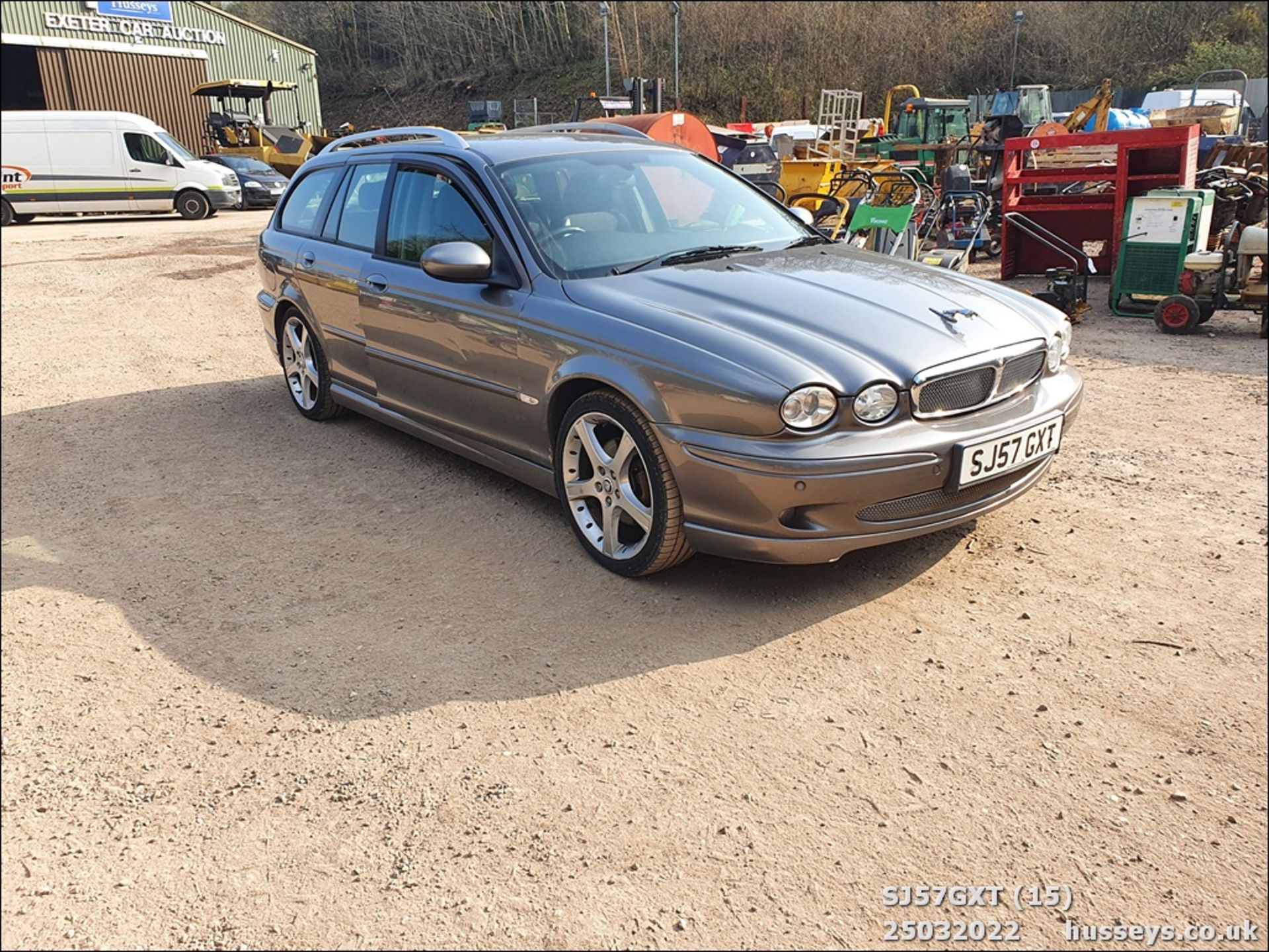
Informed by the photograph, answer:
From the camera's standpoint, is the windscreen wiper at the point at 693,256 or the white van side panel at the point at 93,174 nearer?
the windscreen wiper at the point at 693,256

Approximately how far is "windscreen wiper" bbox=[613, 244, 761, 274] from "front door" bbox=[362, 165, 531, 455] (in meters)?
0.49

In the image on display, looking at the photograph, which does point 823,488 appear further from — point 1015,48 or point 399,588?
point 1015,48

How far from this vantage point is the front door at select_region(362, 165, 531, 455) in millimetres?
4312

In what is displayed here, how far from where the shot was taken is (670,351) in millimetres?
3551

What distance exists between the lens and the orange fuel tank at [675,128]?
14.5 m

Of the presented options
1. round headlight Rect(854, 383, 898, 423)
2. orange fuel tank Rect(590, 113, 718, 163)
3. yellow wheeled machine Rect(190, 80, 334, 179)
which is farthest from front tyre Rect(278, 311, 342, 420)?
yellow wheeled machine Rect(190, 80, 334, 179)

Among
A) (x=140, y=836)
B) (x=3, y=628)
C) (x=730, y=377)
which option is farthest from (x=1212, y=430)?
(x=3, y=628)

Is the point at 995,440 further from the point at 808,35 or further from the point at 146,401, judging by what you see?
the point at 808,35

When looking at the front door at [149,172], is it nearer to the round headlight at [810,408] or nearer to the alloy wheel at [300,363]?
the alloy wheel at [300,363]

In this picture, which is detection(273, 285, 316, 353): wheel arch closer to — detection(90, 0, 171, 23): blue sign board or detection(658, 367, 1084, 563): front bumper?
detection(658, 367, 1084, 563): front bumper

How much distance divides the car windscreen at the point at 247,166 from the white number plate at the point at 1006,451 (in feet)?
77.2

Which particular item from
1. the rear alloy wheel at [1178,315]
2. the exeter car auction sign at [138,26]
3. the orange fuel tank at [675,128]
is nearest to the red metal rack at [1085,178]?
the rear alloy wheel at [1178,315]

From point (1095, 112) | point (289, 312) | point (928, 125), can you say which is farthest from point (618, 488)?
point (928, 125)

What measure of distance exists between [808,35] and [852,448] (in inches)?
1672
